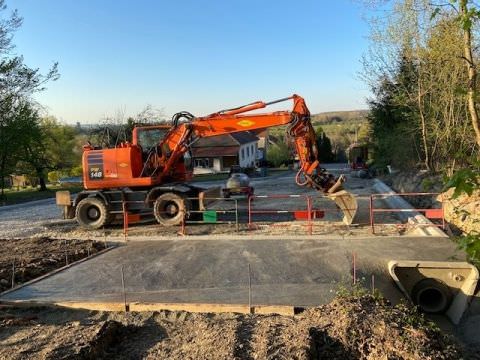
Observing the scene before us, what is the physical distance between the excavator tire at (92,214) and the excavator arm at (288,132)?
2.31m

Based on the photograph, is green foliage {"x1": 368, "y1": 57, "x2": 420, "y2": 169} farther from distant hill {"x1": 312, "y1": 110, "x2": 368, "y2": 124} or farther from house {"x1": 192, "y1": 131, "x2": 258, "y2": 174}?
distant hill {"x1": 312, "y1": 110, "x2": 368, "y2": 124}

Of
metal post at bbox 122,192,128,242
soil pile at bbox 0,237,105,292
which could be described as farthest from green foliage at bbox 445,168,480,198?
metal post at bbox 122,192,128,242

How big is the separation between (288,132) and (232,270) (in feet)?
19.1

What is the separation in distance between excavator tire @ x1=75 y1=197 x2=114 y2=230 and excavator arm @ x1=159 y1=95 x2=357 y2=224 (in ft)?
7.58

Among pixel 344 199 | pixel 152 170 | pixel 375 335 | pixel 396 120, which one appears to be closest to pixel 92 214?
pixel 152 170

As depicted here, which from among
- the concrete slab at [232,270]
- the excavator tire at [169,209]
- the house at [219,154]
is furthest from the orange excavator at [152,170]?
the house at [219,154]

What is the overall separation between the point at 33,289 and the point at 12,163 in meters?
29.7

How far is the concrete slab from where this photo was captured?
8836 mm

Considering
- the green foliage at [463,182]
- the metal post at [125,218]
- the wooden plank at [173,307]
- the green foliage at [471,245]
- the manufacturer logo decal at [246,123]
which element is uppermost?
the manufacturer logo decal at [246,123]

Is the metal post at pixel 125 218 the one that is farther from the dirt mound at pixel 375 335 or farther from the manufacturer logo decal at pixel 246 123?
the dirt mound at pixel 375 335

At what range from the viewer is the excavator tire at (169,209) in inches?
623

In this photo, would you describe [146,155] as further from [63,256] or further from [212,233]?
[63,256]

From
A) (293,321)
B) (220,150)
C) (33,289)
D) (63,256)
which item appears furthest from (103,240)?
(220,150)

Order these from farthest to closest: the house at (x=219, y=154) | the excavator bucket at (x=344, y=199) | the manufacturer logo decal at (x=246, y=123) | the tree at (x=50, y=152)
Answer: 1. the house at (x=219, y=154)
2. the tree at (x=50, y=152)
3. the manufacturer logo decal at (x=246, y=123)
4. the excavator bucket at (x=344, y=199)
